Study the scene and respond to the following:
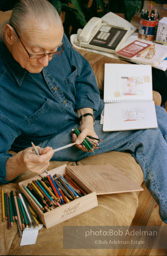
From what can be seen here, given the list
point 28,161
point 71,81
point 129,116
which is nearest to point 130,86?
point 129,116

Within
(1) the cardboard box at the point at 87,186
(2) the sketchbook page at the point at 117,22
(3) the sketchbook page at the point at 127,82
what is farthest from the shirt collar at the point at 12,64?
(2) the sketchbook page at the point at 117,22

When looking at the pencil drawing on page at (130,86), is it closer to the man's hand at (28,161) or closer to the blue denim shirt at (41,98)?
the blue denim shirt at (41,98)

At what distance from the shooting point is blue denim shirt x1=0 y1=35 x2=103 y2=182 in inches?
46.9

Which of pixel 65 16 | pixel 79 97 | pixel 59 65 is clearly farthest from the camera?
pixel 65 16

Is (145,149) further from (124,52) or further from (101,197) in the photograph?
(124,52)

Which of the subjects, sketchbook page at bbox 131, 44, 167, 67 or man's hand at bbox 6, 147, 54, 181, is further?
sketchbook page at bbox 131, 44, 167, 67

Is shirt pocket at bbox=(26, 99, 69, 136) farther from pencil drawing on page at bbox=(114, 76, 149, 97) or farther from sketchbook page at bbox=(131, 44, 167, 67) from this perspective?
sketchbook page at bbox=(131, 44, 167, 67)

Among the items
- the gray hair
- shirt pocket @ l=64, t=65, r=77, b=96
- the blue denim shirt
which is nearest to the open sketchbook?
the blue denim shirt

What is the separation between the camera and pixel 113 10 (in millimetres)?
2572

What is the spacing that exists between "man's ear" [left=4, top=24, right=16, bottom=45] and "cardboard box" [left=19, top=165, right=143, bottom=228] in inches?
22.1

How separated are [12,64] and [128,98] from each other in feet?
2.69

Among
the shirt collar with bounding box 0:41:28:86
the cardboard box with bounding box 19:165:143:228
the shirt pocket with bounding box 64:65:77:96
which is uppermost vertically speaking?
the shirt collar with bounding box 0:41:28:86

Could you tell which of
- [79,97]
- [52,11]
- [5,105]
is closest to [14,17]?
[52,11]

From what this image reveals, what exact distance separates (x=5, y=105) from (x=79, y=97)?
19.1 inches
